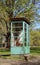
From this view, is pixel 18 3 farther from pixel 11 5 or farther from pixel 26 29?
pixel 26 29

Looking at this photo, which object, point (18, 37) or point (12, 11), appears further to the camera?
point (12, 11)

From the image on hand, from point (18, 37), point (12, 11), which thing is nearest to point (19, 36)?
point (18, 37)

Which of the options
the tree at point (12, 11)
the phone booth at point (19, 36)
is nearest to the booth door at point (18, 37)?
the phone booth at point (19, 36)

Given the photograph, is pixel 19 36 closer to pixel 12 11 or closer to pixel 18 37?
pixel 18 37

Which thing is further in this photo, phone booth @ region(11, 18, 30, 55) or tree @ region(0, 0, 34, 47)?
tree @ region(0, 0, 34, 47)

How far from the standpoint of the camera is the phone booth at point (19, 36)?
556 inches

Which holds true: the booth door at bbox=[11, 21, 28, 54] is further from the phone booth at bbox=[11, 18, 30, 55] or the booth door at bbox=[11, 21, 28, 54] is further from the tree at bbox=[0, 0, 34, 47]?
the tree at bbox=[0, 0, 34, 47]

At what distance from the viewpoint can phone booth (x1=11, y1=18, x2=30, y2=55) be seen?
46.4ft

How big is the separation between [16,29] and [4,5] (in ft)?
42.7

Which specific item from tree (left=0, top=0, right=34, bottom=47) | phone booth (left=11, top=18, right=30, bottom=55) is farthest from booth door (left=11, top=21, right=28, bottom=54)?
tree (left=0, top=0, right=34, bottom=47)

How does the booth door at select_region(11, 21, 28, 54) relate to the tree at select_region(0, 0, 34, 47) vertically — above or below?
below

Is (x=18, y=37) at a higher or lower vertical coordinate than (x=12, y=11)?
lower

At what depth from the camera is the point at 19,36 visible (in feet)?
48.4

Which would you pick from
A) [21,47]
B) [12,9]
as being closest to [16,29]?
[21,47]
